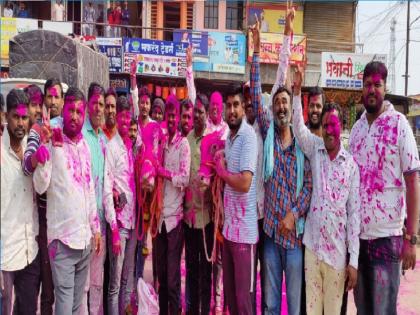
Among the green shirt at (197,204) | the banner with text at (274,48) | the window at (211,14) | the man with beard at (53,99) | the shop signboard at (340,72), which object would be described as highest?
the window at (211,14)

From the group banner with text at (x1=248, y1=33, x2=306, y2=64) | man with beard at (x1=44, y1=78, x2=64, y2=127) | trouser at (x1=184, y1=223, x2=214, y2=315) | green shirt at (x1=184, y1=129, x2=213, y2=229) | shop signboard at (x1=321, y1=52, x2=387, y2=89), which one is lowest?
trouser at (x1=184, y1=223, x2=214, y2=315)

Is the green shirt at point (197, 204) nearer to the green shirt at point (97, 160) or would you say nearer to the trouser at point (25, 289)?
the green shirt at point (97, 160)

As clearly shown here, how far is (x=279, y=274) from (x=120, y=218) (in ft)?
4.39

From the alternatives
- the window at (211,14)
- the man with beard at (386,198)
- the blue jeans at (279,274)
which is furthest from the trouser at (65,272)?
the window at (211,14)

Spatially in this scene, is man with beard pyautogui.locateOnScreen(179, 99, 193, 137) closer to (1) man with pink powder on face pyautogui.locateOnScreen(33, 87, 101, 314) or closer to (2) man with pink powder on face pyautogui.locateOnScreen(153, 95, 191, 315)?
(2) man with pink powder on face pyautogui.locateOnScreen(153, 95, 191, 315)

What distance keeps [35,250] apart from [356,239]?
2211 mm

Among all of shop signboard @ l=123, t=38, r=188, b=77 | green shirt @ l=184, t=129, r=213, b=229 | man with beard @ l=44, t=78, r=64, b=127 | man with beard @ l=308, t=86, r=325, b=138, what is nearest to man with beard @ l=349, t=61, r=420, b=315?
man with beard @ l=308, t=86, r=325, b=138

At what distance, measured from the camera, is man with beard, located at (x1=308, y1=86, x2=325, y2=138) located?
3.81 metres

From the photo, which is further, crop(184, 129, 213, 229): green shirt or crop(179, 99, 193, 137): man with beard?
crop(179, 99, 193, 137): man with beard

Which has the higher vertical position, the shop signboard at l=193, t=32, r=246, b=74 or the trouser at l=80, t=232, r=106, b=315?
the shop signboard at l=193, t=32, r=246, b=74

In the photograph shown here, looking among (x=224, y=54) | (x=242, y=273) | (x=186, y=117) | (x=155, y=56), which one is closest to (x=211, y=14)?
(x=224, y=54)

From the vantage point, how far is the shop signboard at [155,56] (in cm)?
1205

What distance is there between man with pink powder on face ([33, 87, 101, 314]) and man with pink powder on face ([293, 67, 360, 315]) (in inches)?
63.4

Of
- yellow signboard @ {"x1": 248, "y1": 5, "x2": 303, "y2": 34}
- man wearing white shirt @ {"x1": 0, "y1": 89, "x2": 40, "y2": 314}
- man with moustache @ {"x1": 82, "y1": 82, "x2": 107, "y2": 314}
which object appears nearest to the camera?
man wearing white shirt @ {"x1": 0, "y1": 89, "x2": 40, "y2": 314}
